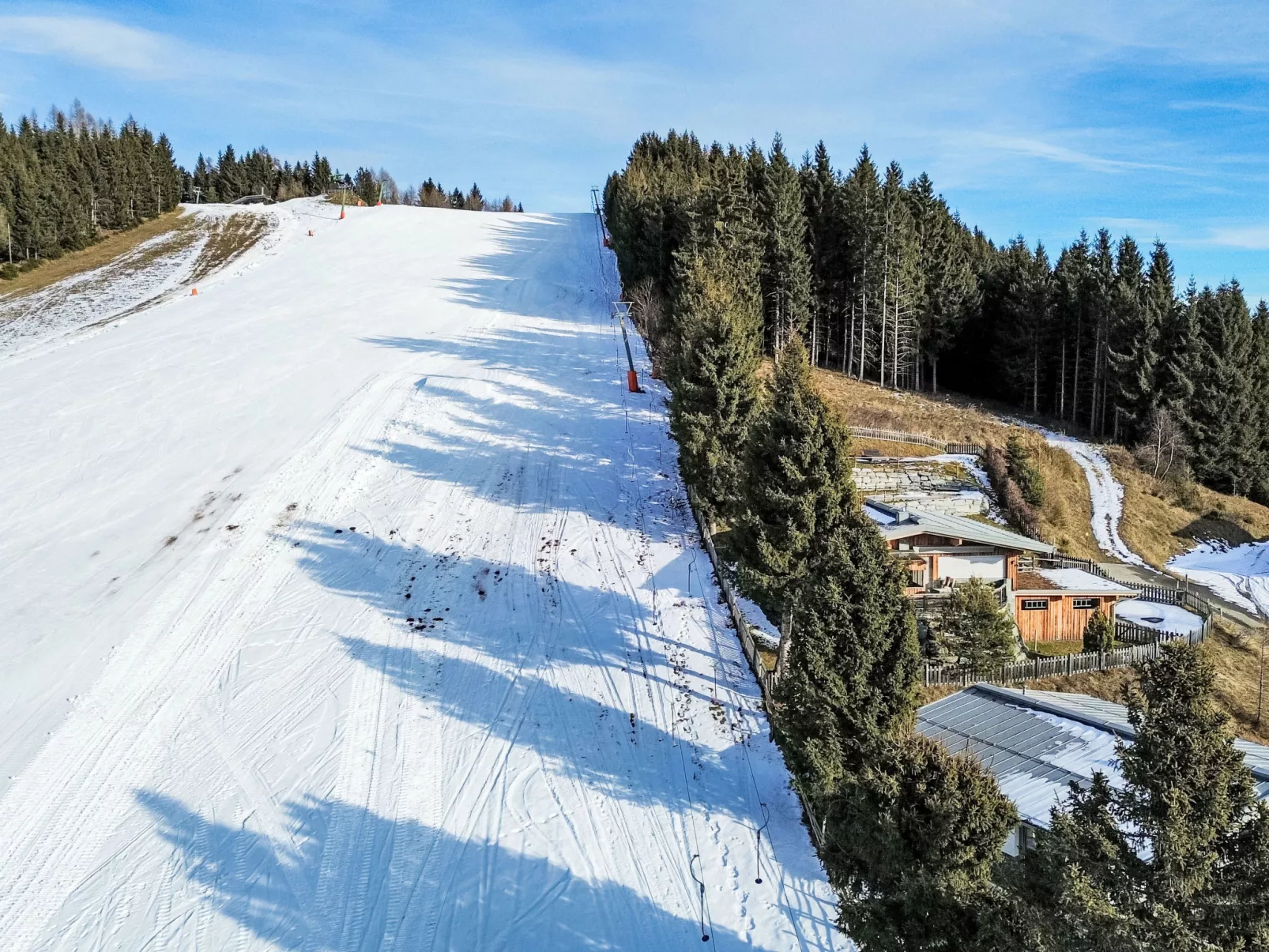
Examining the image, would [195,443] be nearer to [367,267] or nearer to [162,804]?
[162,804]

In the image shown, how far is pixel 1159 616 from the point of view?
80.5ft

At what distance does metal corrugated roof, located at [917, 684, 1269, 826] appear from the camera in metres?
12.2

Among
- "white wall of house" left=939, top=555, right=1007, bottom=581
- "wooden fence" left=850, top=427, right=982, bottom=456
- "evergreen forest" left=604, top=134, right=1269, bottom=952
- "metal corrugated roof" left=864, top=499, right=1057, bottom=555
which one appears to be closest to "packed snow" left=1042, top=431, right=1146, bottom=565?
"evergreen forest" left=604, top=134, right=1269, bottom=952

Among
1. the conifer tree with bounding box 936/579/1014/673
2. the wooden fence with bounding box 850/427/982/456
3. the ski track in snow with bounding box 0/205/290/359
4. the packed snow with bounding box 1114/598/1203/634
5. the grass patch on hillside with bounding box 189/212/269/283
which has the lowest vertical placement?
the packed snow with bounding box 1114/598/1203/634

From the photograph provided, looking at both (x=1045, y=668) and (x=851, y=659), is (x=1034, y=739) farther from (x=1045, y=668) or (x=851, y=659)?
(x=1045, y=668)

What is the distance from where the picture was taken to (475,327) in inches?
1682

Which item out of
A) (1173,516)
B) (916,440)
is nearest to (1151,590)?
(916,440)

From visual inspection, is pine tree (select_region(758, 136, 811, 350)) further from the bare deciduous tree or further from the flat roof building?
the flat roof building

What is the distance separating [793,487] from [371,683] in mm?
9607

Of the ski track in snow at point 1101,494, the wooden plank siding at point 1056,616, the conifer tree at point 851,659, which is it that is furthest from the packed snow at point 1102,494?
the conifer tree at point 851,659

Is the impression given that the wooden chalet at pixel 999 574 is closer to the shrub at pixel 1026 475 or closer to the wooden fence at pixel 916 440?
the shrub at pixel 1026 475

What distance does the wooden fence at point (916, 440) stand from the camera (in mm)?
34500

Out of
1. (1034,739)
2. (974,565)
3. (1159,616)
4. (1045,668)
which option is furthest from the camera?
(1159,616)

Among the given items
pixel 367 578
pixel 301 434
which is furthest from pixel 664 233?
pixel 367 578
